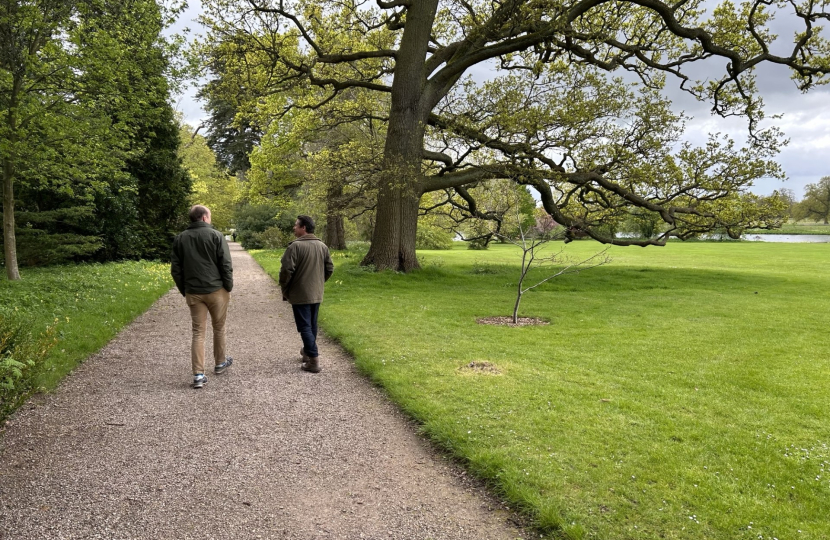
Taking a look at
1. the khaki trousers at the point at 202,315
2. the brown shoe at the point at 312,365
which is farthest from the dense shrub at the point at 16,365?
the brown shoe at the point at 312,365

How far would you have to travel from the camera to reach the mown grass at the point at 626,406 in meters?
3.19

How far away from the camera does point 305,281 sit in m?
6.30

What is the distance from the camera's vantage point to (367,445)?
4234 mm

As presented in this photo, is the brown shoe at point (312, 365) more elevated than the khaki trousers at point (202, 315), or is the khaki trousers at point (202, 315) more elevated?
the khaki trousers at point (202, 315)

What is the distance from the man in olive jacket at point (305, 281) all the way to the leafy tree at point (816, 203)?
10462cm

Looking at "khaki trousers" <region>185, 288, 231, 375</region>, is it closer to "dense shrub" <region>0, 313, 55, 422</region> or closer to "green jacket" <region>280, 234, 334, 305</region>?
"green jacket" <region>280, 234, 334, 305</region>

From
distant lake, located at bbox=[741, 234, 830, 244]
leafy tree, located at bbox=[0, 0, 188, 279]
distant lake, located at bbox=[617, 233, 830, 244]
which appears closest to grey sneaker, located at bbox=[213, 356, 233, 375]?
leafy tree, located at bbox=[0, 0, 188, 279]

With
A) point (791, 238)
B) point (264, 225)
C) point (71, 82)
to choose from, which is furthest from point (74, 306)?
point (791, 238)

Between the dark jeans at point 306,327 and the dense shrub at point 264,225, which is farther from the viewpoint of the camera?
the dense shrub at point 264,225

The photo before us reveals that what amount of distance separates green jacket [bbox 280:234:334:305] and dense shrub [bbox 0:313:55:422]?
253cm

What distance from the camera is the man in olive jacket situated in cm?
629

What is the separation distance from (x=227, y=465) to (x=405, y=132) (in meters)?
12.2

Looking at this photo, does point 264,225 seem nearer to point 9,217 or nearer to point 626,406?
point 9,217

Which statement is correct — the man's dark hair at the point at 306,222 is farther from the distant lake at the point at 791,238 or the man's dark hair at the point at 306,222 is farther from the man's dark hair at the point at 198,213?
A: the distant lake at the point at 791,238
